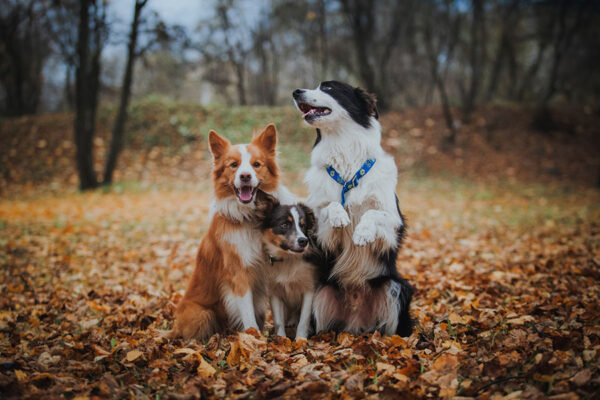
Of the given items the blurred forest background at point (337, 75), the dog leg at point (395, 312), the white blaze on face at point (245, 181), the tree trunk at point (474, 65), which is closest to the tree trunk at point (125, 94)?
the blurred forest background at point (337, 75)

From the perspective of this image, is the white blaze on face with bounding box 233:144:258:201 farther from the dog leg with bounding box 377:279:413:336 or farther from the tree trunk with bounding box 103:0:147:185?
the tree trunk with bounding box 103:0:147:185

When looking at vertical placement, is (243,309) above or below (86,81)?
below

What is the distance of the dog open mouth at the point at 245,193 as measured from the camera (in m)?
3.77

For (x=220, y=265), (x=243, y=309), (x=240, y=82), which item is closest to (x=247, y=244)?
(x=220, y=265)

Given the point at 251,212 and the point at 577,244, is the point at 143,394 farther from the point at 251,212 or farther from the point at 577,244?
the point at 577,244

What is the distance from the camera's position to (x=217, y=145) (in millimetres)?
4035

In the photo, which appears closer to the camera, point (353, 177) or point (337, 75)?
point (353, 177)

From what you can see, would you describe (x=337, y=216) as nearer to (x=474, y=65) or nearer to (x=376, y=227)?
(x=376, y=227)

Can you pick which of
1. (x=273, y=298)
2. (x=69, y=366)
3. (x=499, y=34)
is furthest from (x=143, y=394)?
(x=499, y=34)

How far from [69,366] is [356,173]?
271 centimetres

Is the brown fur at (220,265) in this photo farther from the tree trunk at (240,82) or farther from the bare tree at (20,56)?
the tree trunk at (240,82)

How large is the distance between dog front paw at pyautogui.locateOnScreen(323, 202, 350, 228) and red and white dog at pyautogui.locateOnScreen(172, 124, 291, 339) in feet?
2.87

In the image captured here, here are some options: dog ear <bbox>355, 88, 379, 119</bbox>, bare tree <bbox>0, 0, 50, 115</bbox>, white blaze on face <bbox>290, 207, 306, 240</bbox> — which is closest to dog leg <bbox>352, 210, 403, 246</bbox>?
white blaze on face <bbox>290, 207, 306, 240</bbox>

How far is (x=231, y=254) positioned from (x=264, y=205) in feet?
1.91
